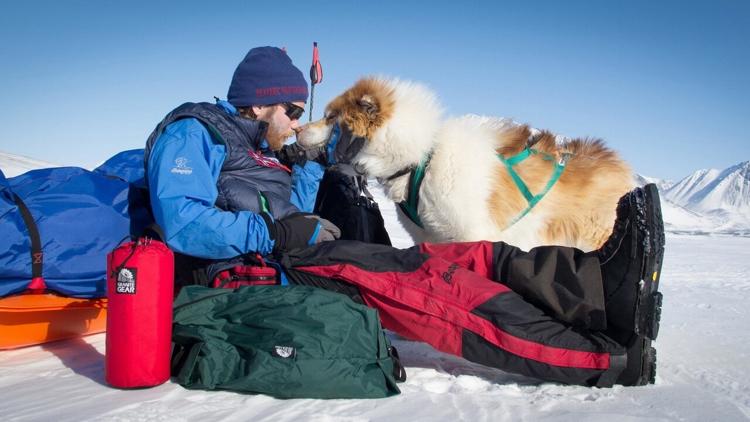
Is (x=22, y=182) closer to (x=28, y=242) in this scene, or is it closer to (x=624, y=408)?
(x=28, y=242)

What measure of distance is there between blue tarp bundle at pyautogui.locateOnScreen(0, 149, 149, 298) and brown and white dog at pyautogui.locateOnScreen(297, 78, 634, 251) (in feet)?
4.17

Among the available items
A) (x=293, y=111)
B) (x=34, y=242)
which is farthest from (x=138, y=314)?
(x=293, y=111)

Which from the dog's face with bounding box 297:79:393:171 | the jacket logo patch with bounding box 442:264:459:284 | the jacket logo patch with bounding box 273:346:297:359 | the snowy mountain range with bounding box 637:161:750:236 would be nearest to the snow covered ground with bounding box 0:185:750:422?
the jacket logo patch with bounding box 273:346:297:359

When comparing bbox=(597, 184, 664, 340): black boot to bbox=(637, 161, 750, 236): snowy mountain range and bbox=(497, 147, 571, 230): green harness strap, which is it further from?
bbox=(637, 161, 750, 236): snowy mountain range

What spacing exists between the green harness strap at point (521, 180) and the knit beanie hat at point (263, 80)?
140 cm

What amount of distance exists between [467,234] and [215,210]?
56.2 inches

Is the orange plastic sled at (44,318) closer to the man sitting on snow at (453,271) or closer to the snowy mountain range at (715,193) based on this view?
the man sitting on snow at (453,271)

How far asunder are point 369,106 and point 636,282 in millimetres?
1879

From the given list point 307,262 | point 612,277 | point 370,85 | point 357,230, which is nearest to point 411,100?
point 370,85

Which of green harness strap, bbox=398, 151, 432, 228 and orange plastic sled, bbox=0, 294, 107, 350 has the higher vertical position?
green harness strap, bbox=398, 151, 432, 228

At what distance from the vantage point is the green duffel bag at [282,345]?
1.76m

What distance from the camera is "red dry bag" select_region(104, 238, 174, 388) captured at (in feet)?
5.69

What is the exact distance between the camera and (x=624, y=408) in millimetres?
1737

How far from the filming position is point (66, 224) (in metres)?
2.32
